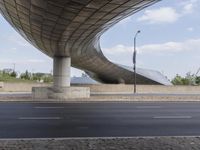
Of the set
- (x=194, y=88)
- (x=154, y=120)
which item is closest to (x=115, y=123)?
(x=154, y=120)

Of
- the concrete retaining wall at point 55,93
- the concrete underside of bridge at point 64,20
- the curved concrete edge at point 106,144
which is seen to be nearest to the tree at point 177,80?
the concrete underside of bridge at point 64,20

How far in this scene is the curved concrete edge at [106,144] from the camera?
9555 millimetres

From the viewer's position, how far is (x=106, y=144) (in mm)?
9945

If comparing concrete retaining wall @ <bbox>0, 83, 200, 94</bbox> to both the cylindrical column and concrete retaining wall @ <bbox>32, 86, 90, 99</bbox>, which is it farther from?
concrete retaining wall @ <bbox>32, 86, 90, 99</bbox>

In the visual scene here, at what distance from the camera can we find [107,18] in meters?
21.3

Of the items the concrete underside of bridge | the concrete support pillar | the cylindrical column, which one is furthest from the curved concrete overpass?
the concrete support pillar

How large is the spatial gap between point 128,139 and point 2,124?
5.83m

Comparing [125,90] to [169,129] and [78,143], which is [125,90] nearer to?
[169,129]

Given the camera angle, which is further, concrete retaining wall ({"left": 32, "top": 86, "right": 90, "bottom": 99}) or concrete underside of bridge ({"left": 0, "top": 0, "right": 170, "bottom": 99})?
concrete retaining wall ({"left": 32, "top": 86, "right": 90, "bottom": 99})

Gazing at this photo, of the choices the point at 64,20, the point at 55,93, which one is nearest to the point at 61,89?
the point at 55,93

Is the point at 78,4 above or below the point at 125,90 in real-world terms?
above

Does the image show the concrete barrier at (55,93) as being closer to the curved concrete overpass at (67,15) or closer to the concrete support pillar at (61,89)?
the concrete support pillar at (61,89)

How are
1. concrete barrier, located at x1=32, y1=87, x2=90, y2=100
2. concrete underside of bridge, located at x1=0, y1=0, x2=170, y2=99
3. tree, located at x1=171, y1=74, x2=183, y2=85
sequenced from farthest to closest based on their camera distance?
tree, located at x1=171, y1=74, x2=183, y2=85 < concrete barrier, located at x1=32, y1=87, x2=90, y2=100 < concrete underside of bridge, located at x1=0, y1=0, x2=170, y2=99

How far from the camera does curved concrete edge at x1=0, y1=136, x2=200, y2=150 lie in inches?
376
